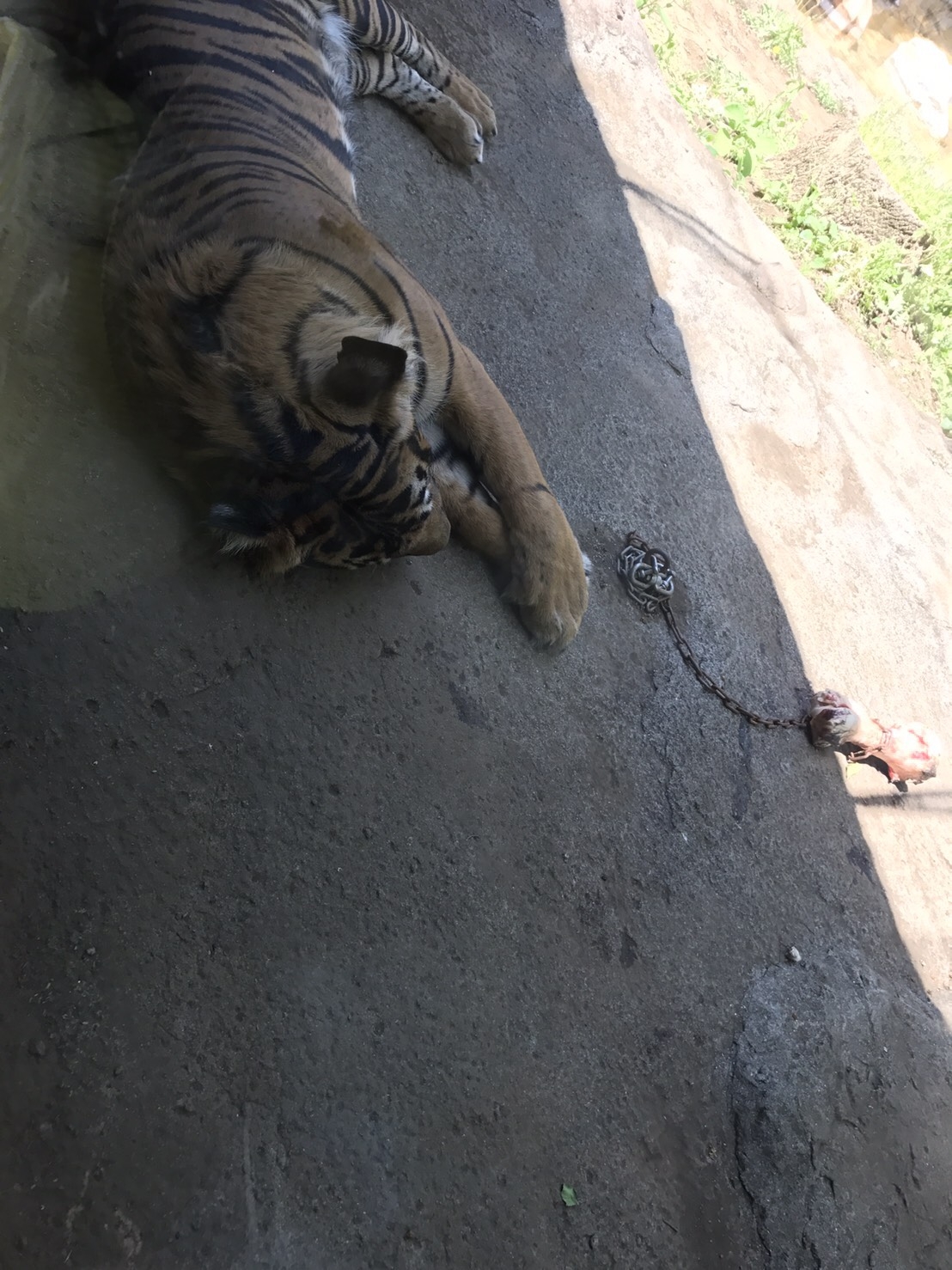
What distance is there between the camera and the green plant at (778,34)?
24.1 ft

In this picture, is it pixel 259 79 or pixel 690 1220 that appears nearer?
pixel 690 1220

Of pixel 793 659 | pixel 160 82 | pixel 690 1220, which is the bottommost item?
pixel 690 1220

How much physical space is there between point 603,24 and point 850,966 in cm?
455

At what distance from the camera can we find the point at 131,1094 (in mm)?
1497

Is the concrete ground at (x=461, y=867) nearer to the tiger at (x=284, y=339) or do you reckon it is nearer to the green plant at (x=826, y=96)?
the tiger at (x=284, y=339)

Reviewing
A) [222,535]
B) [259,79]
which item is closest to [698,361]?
[259,79]

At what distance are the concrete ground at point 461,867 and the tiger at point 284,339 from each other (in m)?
0.16

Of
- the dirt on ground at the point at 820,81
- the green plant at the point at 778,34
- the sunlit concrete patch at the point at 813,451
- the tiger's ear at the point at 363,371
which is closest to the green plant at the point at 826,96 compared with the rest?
the dirt on ground at the point at 820,81

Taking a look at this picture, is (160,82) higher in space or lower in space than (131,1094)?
higher

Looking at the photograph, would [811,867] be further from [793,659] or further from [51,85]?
[51,85]

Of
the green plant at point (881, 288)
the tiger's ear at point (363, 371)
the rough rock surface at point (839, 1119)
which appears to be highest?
the tiger's ear at point (363, 371)

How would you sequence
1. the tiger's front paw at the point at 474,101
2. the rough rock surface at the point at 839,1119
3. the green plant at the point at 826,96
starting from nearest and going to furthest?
the rough rock surface at the point at 839,1119 < the tiger's front paw at the point at 474,101 < the green plant at the point at 826,96

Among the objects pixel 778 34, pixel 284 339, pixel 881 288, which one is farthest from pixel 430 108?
pixel 778 34

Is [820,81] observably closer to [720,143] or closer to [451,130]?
[720,143]
